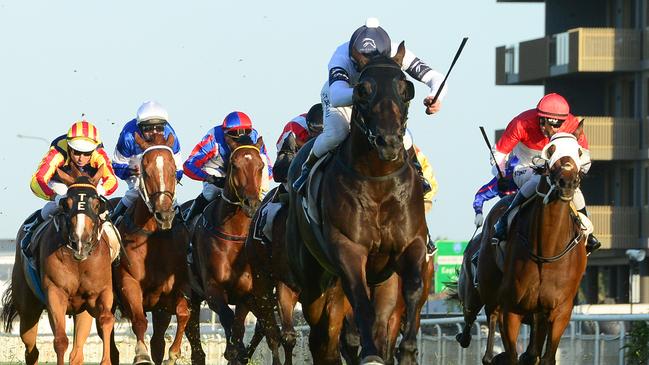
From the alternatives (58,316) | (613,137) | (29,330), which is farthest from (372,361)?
(613,137)

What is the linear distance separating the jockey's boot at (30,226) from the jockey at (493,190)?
3758 mm

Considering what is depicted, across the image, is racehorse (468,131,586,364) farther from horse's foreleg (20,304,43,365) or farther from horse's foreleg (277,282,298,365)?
horse's foreleg (20,304,43,365)

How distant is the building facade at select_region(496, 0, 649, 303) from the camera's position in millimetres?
37844

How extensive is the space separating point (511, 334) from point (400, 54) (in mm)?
3246

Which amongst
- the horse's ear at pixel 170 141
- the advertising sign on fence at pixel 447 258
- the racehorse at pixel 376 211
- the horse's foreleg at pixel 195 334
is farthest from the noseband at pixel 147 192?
the advertising sign on fence at pixel 447 258

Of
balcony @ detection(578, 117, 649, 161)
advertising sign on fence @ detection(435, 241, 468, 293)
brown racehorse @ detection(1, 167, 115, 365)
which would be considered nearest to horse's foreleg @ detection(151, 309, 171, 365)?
brown racehorse @ detection(1, 167, 115, 365)

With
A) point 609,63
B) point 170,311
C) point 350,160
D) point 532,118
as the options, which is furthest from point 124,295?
point 609,63

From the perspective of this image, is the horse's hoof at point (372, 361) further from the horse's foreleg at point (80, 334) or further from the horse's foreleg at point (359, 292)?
the horse's foreleg at point (80, 334)

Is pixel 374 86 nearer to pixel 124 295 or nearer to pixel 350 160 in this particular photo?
pixel 350 160

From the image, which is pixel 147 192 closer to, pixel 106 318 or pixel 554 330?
pixel 106 318

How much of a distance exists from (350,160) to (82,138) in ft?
15.0

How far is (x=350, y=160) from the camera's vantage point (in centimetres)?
1021

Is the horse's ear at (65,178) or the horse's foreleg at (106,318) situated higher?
the horse's ear at (65,178)

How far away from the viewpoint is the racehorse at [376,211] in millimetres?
9711
